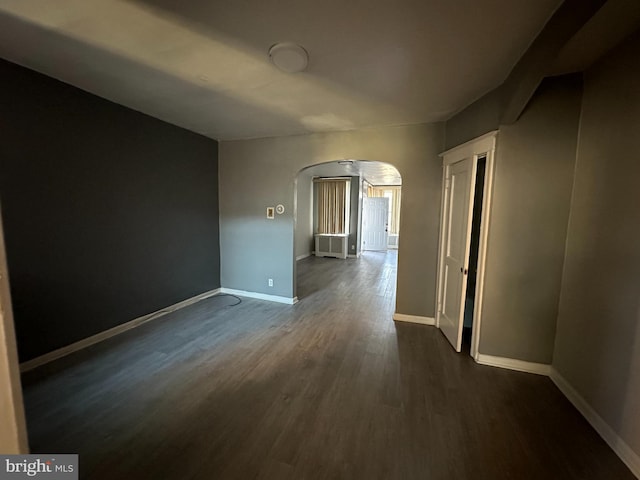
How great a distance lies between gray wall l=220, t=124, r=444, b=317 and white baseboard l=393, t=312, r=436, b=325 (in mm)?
66

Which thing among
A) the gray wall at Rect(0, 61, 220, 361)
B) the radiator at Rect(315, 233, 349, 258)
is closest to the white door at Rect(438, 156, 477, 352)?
the gray wall at Rect(0, 61, 220, 361)

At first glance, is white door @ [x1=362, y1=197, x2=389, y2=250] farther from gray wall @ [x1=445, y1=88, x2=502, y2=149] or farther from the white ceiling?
the white ceiling

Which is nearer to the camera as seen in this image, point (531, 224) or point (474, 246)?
point (531, 224)

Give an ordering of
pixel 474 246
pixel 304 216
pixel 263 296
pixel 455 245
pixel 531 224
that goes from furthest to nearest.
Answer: pixel 304 216, pixel 263 296, pixel 474 246, pixel 455 245, pixel 531 224

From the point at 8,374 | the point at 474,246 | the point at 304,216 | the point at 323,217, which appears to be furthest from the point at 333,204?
the point at 8,374

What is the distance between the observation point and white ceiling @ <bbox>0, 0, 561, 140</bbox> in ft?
5.09

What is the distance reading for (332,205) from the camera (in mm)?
8484

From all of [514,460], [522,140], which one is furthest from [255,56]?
[514,460]

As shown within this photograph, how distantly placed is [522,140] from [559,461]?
2307 millimetres

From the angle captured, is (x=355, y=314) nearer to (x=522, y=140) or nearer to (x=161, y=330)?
(x=161, y=330)

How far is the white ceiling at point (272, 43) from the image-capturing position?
5.09 feet

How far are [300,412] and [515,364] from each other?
203 cm

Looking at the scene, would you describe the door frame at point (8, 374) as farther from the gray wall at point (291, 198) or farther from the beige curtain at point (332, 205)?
the beige curtain at point (332, 205)

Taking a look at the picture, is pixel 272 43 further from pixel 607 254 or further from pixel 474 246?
pixel 474 246
